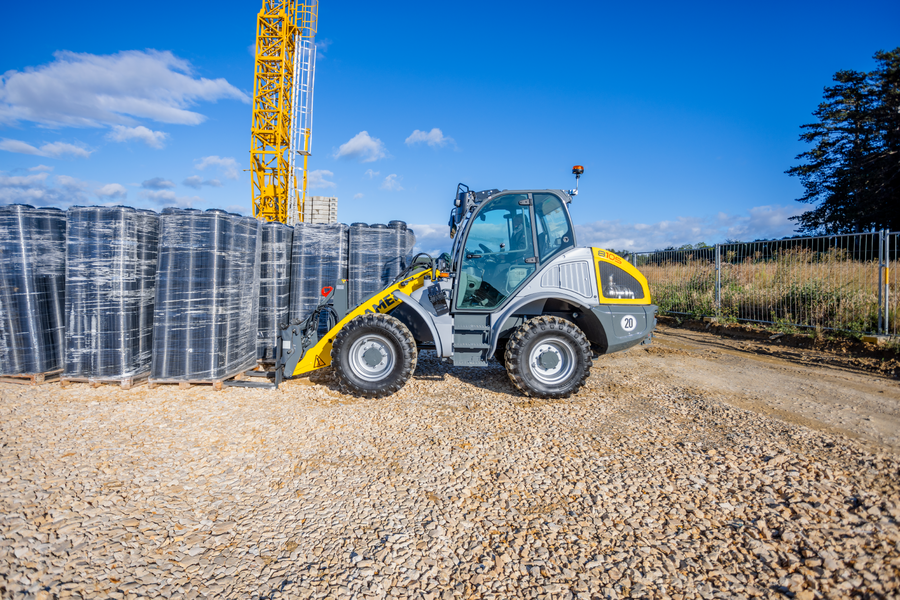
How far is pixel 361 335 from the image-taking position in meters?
5.25

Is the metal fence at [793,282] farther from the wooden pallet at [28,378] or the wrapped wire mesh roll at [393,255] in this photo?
the wooden pallet at [28,378]

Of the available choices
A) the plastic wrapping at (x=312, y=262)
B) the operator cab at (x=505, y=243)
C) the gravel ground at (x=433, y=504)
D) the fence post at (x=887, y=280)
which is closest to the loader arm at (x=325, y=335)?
the operator cab at (x=505, y=243)

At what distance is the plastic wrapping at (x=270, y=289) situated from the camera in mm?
6406

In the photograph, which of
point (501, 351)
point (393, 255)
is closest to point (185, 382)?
point (393, 255)

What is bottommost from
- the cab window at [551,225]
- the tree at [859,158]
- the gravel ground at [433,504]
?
the gravel ground at [433,504]

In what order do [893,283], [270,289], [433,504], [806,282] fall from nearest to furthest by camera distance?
[433,504], [270,289], [893,283], [806,282]

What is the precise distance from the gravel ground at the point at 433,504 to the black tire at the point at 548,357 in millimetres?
525

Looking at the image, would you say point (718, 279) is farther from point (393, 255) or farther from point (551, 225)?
point (393, 255)

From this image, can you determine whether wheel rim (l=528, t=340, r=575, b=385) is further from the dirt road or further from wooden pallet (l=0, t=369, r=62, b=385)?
wooden pallet (l=0, t=369, r=62, b=385)

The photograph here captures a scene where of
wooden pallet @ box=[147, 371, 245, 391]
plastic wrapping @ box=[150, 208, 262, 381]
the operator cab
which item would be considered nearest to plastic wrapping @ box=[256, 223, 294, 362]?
plastic wrapping @ box=[150, 208, 262, 381]

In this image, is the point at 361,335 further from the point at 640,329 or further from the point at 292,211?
the point at 292,211

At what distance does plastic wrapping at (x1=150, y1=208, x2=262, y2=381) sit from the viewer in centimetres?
516

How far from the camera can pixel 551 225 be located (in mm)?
5516

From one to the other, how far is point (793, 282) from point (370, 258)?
9.30m
